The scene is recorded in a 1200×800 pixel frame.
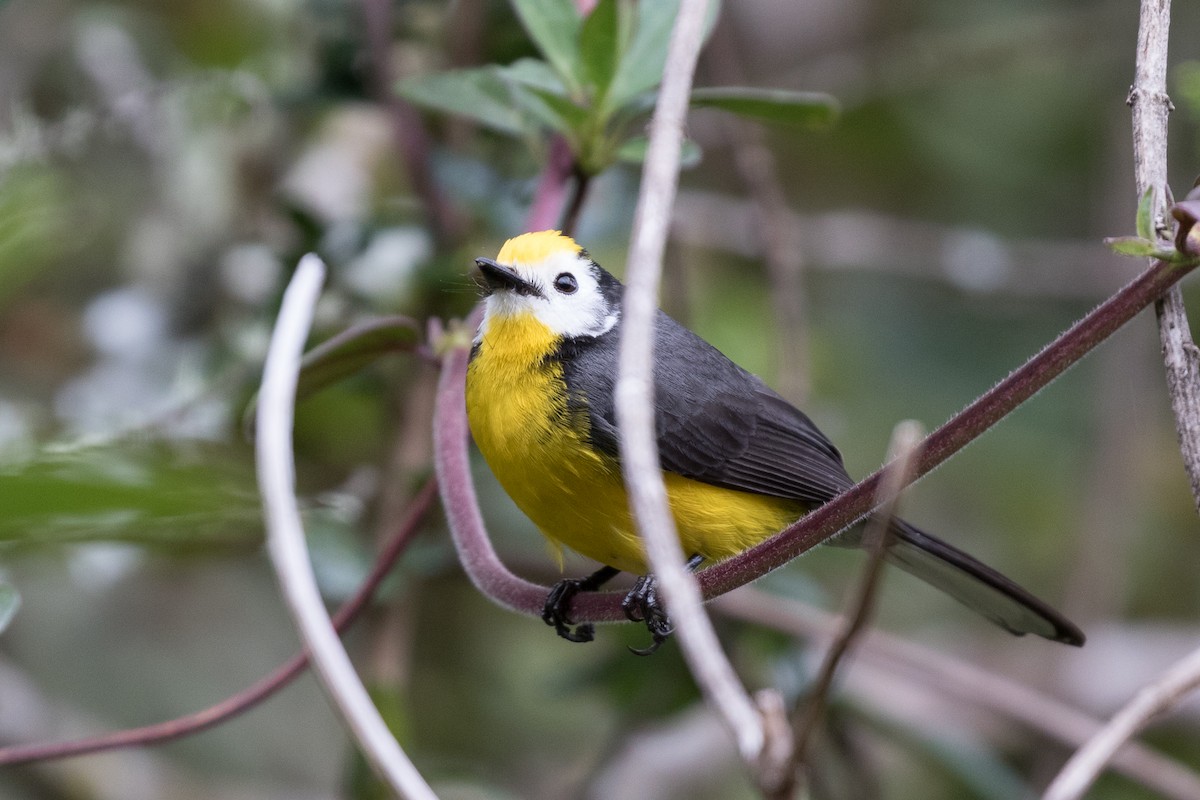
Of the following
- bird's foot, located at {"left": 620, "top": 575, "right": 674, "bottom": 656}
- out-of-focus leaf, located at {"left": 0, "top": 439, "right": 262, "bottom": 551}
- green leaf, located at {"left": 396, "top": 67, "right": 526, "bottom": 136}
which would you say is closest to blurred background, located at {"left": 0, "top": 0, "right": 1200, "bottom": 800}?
green leaf, located at {"left": 396, "top": 67, "right": 526, "bottom": 136}

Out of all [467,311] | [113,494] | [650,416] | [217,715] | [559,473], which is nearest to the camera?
[113,494]

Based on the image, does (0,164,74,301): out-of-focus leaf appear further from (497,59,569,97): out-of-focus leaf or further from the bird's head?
the bird's head

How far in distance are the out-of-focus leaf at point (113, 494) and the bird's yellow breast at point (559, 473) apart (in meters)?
1.62

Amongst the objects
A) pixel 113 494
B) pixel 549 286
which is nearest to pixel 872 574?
pixel 113 494

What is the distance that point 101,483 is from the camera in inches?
27.1

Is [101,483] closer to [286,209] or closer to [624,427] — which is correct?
[624,427]

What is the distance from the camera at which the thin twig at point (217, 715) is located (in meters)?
1.95

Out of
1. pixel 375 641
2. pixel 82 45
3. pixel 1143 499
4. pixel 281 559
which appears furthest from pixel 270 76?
pixel 1143 499

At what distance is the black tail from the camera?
232 cm

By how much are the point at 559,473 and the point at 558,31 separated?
0.85 metres

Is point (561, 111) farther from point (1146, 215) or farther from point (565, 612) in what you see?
point (1146, 215)

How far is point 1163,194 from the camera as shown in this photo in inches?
61.5

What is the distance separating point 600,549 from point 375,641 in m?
0.99

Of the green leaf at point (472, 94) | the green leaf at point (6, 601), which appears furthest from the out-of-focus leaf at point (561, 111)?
the green leaf at point (6, 601)
